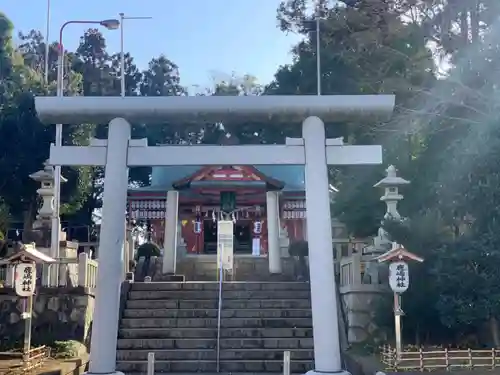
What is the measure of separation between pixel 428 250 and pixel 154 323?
669cm

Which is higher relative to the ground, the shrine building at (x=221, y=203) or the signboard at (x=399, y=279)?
the shrine building at (x=221, y=203)

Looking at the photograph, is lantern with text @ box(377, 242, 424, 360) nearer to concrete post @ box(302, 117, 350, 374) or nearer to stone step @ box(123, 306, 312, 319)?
concrete post @ box(302, 117, 350, 374)

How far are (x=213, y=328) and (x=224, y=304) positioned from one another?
1014 mm

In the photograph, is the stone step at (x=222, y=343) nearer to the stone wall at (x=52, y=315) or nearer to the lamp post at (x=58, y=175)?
the stone wall at (x=52, y=315)

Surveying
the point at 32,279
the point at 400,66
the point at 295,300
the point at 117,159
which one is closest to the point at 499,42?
the point at 400,66

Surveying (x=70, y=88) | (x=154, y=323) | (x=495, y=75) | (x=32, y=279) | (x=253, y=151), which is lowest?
(x=154, y=323)

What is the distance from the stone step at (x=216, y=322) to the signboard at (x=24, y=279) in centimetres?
320

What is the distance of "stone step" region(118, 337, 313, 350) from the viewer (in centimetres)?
1367

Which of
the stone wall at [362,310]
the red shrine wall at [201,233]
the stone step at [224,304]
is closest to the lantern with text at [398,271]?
the stone wall at [362,310]

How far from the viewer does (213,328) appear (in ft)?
46.9

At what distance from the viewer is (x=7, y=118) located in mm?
26812

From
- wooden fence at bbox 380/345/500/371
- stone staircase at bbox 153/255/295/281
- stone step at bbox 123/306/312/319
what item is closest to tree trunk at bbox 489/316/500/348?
wooden fence at bbox 380/345/500/371

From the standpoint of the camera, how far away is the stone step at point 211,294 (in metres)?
15.6

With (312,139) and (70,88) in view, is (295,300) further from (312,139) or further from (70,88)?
(70,88)
